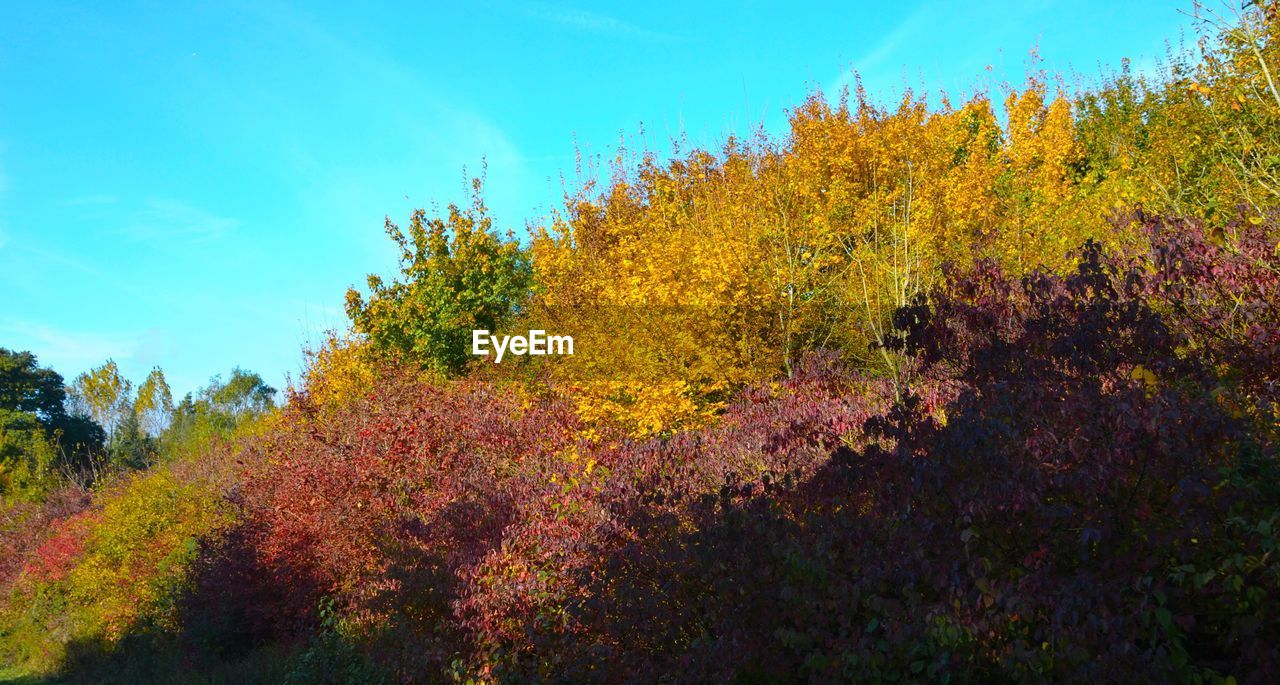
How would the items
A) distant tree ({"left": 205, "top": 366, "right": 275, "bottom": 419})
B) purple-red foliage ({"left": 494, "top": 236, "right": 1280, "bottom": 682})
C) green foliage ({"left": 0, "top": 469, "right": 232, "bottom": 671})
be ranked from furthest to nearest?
distant tree ({"left": 205, "top": 366, "right": 275, "bottom": 419}) → green foliage ({"left": 0, "top": 469, "right": 232, "bottom": 671}) → purple-red foliage ({"left": 494, "top": 236, "right": 1280, "bottom": 682})

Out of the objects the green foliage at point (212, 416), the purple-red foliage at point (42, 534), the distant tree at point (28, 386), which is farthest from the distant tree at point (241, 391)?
the purple-red foliage at point (42, 534)

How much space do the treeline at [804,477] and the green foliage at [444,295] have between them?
9.08 ft

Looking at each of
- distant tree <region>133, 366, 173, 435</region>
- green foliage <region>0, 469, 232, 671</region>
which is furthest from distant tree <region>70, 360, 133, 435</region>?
green foliage <region>0, 469, 232, 671</region>

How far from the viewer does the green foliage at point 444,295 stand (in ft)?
83.8

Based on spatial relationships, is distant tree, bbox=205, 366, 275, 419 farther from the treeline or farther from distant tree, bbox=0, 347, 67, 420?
the treeline

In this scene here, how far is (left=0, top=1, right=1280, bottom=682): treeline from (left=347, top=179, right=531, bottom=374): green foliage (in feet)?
9.08

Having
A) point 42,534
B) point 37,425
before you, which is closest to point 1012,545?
point 42,534

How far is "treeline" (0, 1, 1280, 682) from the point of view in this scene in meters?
4.81

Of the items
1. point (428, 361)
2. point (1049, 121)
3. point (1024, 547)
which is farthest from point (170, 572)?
point (1049, 121)

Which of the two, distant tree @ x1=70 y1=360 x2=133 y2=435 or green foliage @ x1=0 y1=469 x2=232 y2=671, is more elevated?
distant tree @ x1=70 y1=360 x2=133 y2=435

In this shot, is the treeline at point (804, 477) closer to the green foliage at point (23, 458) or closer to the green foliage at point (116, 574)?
the green foliage at point (116, 574)

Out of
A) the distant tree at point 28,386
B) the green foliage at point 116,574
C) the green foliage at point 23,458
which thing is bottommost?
the green foliage at point 116,574

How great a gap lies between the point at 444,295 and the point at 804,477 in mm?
20250

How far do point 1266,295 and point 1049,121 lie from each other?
25.0m
